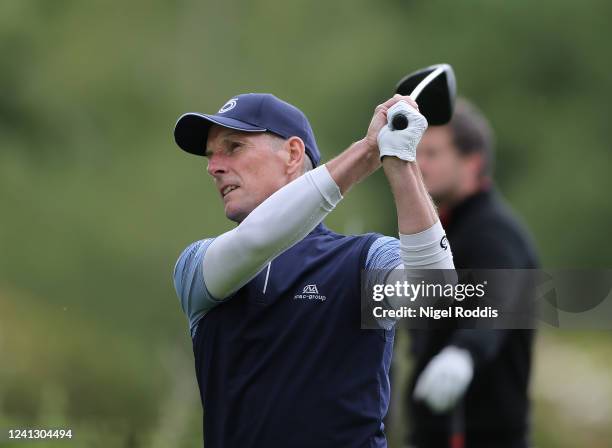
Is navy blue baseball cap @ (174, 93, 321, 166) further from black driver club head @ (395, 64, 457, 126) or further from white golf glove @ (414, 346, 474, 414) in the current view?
white golf glove @ (414, 346, 474, 414)

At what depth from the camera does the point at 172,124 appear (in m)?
14.4

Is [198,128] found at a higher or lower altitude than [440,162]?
lower

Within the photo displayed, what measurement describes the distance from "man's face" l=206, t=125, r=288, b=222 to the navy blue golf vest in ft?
0.77

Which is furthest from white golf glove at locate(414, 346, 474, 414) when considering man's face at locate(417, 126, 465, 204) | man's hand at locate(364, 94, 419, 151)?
man's hand at locate(364, 94, 419, 151)

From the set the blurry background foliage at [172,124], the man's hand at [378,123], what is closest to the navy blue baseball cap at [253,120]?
the man's hand at [378,123]

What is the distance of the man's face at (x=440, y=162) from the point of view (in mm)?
5910

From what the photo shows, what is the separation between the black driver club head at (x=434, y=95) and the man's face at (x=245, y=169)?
461mm

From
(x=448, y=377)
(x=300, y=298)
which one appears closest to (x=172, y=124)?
(x=448, y=377)

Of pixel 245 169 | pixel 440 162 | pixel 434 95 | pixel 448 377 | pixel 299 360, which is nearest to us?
pixel 299 360

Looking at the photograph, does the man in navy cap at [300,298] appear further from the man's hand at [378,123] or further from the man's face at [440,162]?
the man's face at [440,162]

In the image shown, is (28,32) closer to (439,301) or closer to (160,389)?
(160,389)

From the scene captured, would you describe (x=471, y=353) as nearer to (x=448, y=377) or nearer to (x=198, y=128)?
(x=448, y=377)

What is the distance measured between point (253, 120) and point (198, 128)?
0.22m

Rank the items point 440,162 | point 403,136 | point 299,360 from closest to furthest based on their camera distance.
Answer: point 403,136, point 299,360, point 440,162
